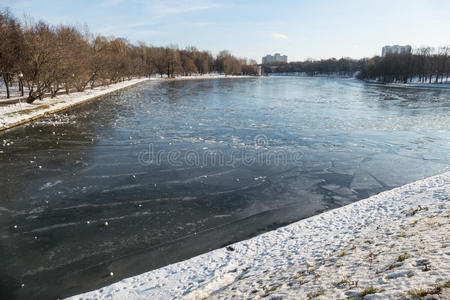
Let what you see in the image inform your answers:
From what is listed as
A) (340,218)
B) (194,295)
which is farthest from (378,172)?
(194,295)

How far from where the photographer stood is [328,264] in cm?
558

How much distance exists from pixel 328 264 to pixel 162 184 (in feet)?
22.2

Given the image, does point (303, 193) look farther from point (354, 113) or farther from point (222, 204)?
point (354, 113)

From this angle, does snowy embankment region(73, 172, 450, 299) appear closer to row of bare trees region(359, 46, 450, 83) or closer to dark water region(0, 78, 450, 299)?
dark water region(0, 78, 450, 299)

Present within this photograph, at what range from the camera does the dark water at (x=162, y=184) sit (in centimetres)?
671

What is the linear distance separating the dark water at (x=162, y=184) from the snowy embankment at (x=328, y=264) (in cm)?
74

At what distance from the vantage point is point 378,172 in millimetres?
12453

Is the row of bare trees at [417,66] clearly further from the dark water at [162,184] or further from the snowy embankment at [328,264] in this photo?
the snowy embankment at [328,264]

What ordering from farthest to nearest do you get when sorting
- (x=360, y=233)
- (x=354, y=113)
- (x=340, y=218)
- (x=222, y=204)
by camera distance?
(x=354, y=113) < (x=222, y=204) < (x=340, y=218) < (x=360, y=233)

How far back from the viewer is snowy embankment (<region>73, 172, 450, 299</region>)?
4.36 m

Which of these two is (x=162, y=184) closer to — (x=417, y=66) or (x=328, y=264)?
(x=328, y=264)

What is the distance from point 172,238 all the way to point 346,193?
6286mm

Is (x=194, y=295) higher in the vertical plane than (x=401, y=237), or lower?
lower

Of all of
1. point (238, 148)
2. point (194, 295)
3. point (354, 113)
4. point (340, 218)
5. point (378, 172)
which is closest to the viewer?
point (194, 295)
